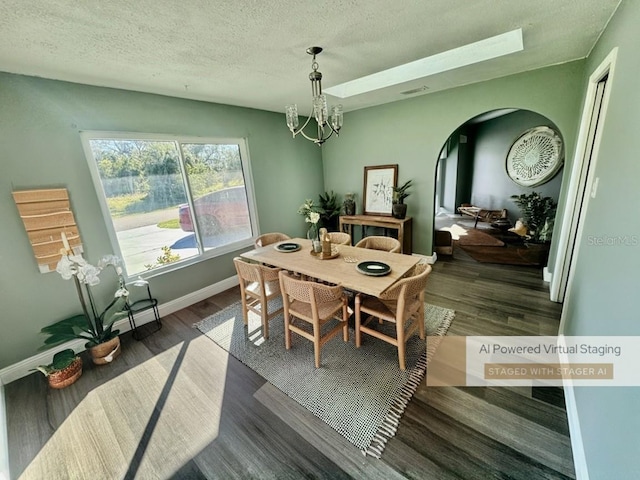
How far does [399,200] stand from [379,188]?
1.60 ft

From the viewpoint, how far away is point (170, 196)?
9.93 ft

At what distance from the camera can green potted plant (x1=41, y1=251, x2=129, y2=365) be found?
6.85ft

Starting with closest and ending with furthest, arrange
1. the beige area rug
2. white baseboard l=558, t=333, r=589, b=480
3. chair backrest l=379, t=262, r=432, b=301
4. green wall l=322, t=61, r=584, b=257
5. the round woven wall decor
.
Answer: white baseboard l=558, t=333, r=589, b=480 < the beige area rug < chair backrest l=379, t=262, r=432, b=301 < green wall l=322, t=61, r=584, b=257 < the round woven wall decor

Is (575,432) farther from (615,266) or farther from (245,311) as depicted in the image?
(245,311)

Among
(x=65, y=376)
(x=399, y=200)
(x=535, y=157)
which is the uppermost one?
(x=535, y=157)

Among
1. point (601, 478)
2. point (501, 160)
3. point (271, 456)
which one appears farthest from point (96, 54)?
point (501, 160)

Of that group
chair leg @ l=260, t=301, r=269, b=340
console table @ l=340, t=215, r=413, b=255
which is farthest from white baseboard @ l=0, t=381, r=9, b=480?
console table @ l=340, t=215, r=413, b=255

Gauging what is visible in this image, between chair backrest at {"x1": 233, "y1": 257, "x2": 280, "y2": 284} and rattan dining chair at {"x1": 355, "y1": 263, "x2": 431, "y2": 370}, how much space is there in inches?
35.1

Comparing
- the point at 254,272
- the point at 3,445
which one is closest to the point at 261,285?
the point at 254,272

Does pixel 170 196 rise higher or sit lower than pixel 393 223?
higher

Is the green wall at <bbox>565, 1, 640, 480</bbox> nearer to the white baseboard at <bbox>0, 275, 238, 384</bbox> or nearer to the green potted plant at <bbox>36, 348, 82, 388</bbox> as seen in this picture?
the green potted plant at <bbox>36, 348, 82, 388</bbox>

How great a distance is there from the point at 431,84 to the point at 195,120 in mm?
2929

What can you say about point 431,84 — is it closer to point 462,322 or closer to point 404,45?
point 404,45

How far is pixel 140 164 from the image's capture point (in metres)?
2.75
